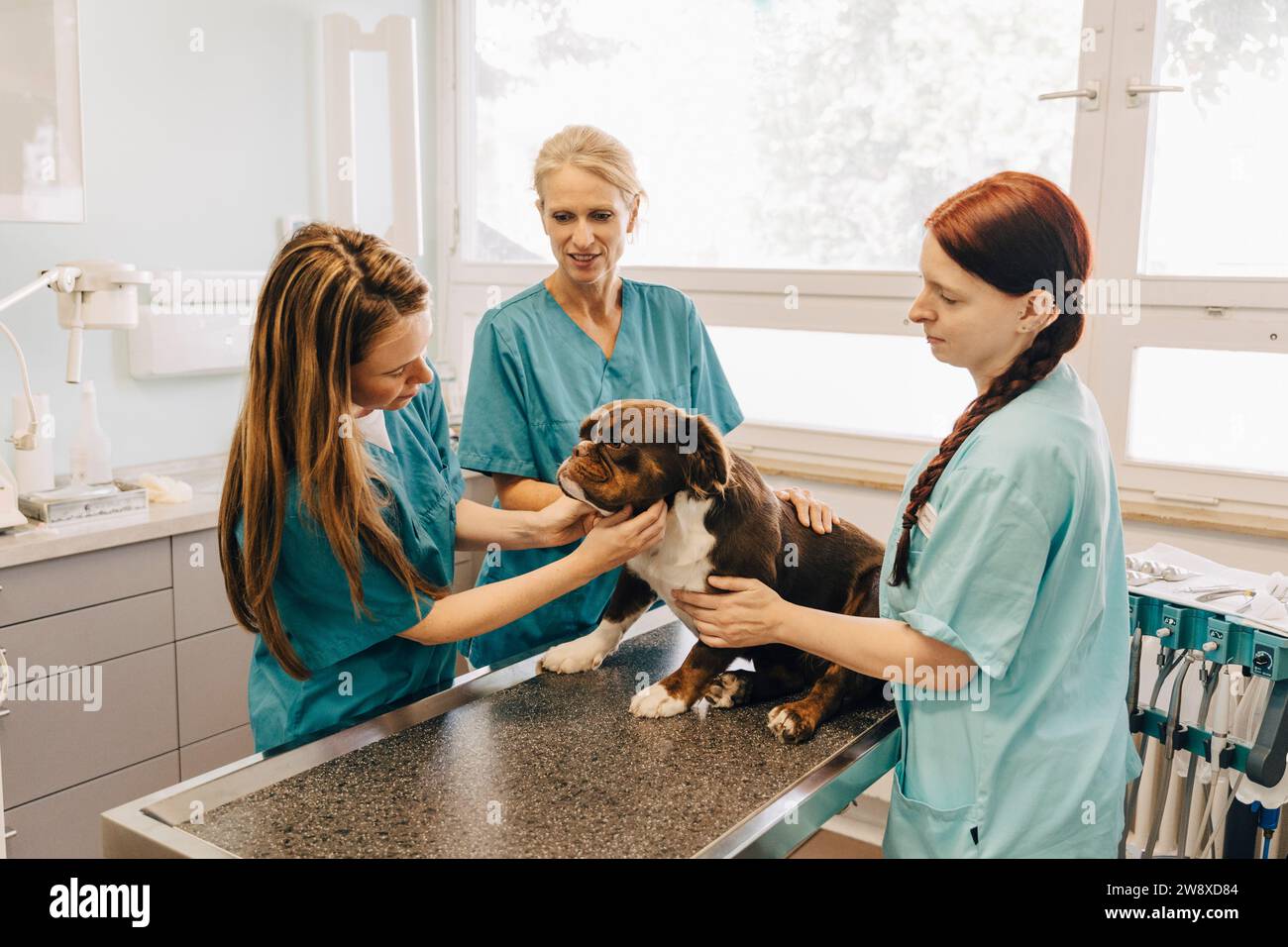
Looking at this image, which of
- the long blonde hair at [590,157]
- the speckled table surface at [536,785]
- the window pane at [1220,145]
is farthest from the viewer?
the window pane at [1220,145]

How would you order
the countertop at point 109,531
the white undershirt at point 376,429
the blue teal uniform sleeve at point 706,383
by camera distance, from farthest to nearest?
the countertop at point 109,531
the blue teal uniform sleeve at point 706,383
the white undershirt at point 376,429

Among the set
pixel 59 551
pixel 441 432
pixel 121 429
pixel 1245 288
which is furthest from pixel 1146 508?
pixel 121 429

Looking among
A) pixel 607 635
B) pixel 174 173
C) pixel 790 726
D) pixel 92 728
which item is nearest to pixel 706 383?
pixel 607 635

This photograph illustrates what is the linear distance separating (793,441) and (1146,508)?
102cm

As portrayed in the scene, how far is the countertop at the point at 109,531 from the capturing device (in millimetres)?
2262

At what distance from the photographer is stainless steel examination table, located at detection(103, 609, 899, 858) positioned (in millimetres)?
1123

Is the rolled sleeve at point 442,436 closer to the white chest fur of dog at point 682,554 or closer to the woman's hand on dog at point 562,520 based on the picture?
the woman's hand on dog at point 562,520

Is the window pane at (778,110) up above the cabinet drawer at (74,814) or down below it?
above

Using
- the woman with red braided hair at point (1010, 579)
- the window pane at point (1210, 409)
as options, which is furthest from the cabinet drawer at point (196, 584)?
the window pane at point (1210, 409)

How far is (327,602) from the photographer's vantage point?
1.33 meters

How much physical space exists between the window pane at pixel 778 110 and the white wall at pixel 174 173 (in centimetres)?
66

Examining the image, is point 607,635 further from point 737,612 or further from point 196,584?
point 196,584

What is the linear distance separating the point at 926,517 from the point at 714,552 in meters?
0.29
